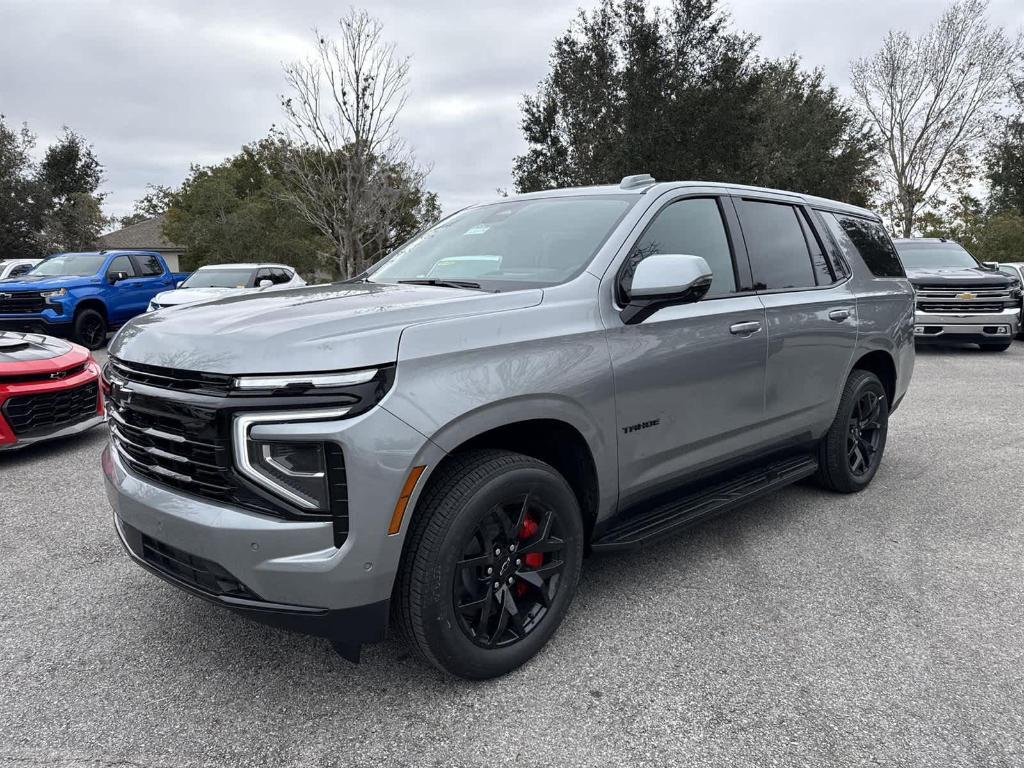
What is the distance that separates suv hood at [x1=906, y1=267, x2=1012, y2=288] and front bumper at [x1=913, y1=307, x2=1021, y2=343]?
51 centimetres

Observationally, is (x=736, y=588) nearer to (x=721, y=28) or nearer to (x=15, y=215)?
(x=721, y=28)

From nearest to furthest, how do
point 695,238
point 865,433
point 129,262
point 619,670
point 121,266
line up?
point 619,670
point 695,238
point 865,433
point 121,266
point 129,262

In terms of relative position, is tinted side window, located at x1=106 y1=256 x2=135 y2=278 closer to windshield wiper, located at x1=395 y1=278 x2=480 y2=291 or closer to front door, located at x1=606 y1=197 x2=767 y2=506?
windshield wiper, located at x1=395 y1=278 x2=480 y2=291

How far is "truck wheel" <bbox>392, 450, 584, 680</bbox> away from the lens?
239 cm

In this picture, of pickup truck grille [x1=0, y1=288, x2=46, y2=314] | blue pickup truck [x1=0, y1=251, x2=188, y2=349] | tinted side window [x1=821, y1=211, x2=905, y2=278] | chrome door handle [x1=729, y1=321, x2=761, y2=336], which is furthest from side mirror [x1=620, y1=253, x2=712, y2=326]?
pickup truck grille [x1=0, y1=288, x2=46, y2=314]

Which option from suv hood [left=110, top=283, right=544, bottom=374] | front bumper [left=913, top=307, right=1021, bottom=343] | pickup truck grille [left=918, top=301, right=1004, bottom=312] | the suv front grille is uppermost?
suv hood [left=110, top=283, right=544, bottom=374]

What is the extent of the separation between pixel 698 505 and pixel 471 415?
1464 mm

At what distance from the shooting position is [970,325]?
1240cm

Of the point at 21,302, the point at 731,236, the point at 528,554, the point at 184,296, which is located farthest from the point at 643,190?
the point at 21,302

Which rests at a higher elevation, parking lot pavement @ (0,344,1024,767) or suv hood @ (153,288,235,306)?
suv hood @ (153,288,235,306)

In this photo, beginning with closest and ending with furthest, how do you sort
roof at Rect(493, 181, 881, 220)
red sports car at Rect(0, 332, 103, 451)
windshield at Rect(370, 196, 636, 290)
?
windshield at Rect(370, 196, 636, 290)
roof at Rect(493, 181, 881, 220)
red sports car at Rect(0, 332, 103, 451)

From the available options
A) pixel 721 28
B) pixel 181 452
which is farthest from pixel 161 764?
pixel 721 28

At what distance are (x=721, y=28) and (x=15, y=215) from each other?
3070 centimetres

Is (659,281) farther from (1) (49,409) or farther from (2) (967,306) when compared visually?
(2) (967,306)
